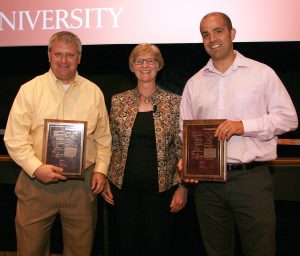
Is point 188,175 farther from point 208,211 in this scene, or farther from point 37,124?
point 37,124

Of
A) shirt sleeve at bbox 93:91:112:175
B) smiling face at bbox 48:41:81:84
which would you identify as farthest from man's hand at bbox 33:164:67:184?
smiling face at bbox 48:41:81:84

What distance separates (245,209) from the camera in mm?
1961

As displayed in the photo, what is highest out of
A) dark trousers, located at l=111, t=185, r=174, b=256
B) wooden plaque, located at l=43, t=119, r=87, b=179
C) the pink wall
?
the pink wall

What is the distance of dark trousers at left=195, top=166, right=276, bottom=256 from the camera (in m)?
1.94

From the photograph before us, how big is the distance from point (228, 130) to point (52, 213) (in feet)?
3.74

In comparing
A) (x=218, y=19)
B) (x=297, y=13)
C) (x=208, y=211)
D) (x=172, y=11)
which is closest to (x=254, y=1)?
(x=297, y=13)

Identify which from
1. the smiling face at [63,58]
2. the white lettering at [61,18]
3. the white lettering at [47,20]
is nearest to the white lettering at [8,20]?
the white lettering at [47,20]

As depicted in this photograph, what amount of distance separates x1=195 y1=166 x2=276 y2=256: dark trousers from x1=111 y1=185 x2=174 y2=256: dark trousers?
0.25 metres

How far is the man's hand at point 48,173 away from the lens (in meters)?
1.99

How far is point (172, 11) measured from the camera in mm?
3195

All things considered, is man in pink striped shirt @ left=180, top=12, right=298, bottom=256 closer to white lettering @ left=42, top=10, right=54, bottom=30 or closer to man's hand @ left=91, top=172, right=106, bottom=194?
man's hand @ left=91, top=172, right=106, bottom=194

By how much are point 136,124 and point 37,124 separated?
0.58m

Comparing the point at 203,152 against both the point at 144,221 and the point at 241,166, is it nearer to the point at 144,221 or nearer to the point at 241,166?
the point at 241,166

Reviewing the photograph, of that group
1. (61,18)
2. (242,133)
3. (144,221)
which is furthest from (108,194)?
(61,18)
